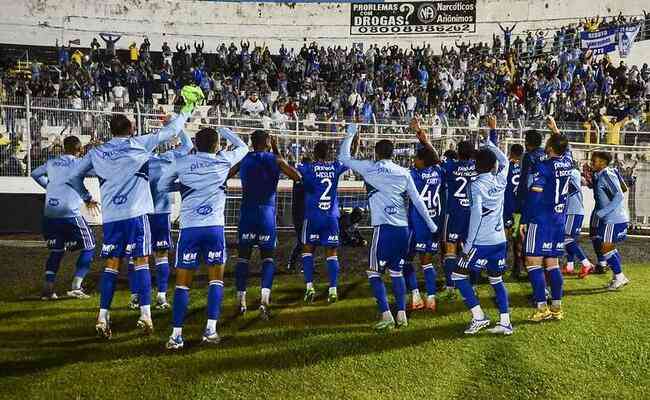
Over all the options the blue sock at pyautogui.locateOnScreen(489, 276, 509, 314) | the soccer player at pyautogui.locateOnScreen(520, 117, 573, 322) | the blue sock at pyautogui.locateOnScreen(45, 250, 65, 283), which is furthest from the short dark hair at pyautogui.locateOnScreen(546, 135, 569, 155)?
the blue sock at pyautogui.locateOnScreen(45, 250, 65, 283)

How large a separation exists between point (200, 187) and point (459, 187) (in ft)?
12.9

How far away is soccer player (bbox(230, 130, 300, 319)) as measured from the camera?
761 cm

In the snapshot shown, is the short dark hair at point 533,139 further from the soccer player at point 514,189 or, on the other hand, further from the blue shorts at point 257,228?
the blue shorts at point 257,228

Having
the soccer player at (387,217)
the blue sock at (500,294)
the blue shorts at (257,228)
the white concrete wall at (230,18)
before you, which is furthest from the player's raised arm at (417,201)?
the white concrete wall at (230,18)

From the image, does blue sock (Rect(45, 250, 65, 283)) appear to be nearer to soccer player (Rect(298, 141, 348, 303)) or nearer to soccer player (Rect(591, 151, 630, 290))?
soccer player (Rect(298, 141, 348, 303))

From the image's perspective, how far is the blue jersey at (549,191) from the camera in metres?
7.46

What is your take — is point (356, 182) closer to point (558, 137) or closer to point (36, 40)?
point (558, 137)

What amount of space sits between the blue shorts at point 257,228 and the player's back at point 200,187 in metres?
1.11

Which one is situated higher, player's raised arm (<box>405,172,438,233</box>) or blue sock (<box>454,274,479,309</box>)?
player's raised arm (<box>405,172,438,233</box>)

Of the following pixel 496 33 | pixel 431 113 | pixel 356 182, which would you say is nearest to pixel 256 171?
pixel 356 182

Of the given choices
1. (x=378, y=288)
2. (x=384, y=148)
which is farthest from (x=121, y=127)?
(x=378, y=288)

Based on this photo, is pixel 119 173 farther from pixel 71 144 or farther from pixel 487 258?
pixel 487 258

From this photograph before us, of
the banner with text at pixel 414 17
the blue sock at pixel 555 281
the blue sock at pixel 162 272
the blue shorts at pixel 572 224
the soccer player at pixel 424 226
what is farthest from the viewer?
the banner with text at pixel 414 17

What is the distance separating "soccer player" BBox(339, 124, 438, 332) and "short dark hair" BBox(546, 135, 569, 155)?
191cm
